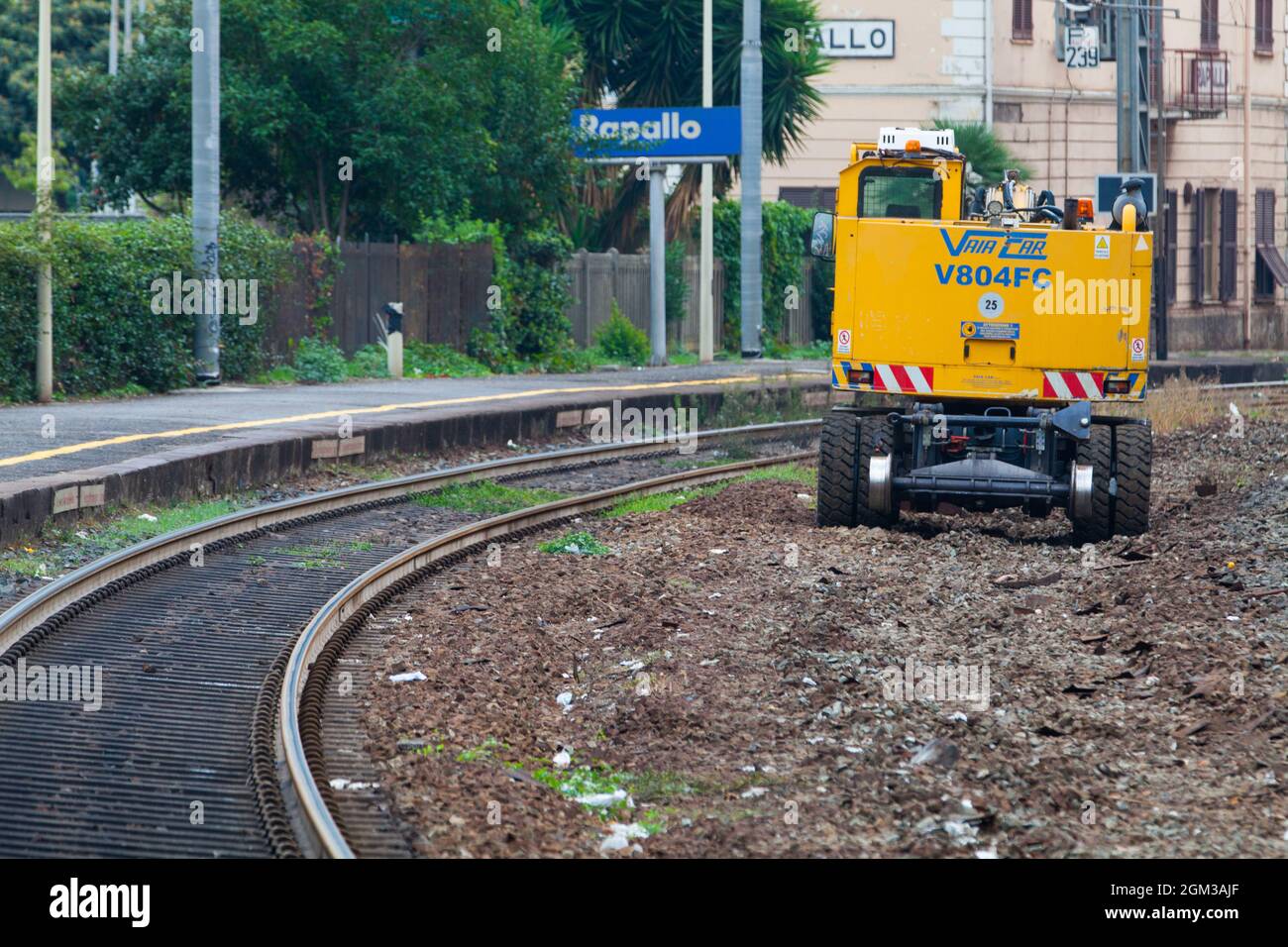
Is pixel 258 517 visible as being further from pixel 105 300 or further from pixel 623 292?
pixel 623 292

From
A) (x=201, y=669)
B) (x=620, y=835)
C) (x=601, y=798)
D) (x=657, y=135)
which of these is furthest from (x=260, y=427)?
(x=657, y=135)

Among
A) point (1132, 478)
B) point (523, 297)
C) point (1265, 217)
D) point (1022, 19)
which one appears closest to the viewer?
point (1132, 478)

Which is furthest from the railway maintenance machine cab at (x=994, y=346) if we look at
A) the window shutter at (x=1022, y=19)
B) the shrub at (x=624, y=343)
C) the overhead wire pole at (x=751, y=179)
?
the window shutter at (x=1022, y=19)

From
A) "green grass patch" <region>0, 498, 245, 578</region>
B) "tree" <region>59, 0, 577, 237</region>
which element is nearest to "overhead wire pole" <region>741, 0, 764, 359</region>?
"tree" <region>59, 0, 577, 237</region>

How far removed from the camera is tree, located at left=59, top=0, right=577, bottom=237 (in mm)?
26984

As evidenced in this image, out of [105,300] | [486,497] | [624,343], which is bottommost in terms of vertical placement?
[486,497]

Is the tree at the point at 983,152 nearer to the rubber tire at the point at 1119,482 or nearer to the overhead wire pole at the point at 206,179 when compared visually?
the overhead wire pole at the point at 206,179

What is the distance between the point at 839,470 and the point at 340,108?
15.4 meters

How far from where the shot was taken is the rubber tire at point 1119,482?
1364cm

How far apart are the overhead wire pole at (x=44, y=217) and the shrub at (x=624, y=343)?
13751 millimetres

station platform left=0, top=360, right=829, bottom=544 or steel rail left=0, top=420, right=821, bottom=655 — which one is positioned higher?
station platform left=0, top=360, right=829, bottom=544

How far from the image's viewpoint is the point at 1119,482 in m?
13.7

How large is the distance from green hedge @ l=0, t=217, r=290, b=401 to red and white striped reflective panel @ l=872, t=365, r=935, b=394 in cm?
1062

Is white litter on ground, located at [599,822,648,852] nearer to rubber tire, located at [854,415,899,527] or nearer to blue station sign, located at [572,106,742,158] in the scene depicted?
rubber tire, located at [854,415,899,527]
